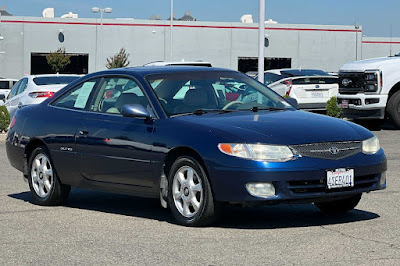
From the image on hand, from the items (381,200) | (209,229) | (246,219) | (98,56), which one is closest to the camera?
(209,229)

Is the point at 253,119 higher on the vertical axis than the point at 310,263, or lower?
higher

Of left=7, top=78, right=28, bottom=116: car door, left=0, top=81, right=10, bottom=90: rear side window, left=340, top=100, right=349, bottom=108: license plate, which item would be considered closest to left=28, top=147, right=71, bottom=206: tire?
left=340, top=100, right=349, bottom=108: license plate

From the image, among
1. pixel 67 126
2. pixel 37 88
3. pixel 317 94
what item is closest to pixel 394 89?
pixel 317 94

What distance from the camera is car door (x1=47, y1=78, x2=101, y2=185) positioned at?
9.54 metres

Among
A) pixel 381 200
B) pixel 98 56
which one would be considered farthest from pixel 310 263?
pixel 98 56

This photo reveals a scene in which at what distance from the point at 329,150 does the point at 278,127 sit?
50 cm

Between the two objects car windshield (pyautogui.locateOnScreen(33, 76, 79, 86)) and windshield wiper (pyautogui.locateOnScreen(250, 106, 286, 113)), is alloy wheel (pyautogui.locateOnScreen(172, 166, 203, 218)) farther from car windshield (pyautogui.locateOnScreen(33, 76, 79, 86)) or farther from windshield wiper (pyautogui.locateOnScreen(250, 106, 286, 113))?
car windshield (pyautogui.locateOnScreen(33, 76, 79, 86))

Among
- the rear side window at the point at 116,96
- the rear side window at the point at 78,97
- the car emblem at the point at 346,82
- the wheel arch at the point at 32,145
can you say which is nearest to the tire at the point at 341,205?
the rear side window at the point at 116,96

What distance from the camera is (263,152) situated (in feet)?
25.6

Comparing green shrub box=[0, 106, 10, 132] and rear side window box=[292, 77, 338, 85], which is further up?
rear side window box=[292, 77, 338, 85]

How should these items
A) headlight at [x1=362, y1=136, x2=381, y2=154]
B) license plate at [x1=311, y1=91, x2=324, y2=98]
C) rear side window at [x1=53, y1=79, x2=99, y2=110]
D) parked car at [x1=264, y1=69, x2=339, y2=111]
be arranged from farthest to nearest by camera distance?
license plate at [x1=311, y1=91, x2=324, y2=98] → parked car at [x1=264, y1=69, x2=339, y2=111] → rear side window at [x1=53, y1=79, x2=99, y2=110] → headlight at [x1=362, y1=136, x2=381, y2=154]

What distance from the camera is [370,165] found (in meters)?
8.20

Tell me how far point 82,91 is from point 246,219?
8.02 ft

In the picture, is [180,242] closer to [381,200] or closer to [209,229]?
[209,229]
